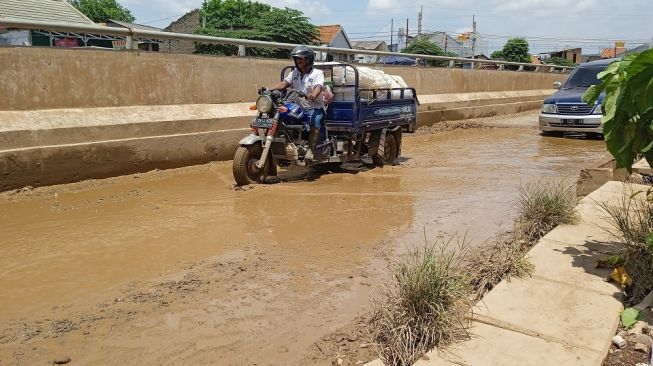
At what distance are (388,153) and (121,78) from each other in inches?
174

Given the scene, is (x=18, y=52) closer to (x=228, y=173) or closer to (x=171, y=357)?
(x=228, y=173)

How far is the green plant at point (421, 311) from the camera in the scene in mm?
2814

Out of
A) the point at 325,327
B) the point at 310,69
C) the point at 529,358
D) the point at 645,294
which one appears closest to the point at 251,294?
the point at 325,327

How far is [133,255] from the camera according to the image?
4.67 metres

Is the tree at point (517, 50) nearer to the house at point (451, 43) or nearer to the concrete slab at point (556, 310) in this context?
the house at point (451, 43)

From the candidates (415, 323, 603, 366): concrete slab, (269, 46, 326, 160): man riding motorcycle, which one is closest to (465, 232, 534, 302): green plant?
(415, 323, 603, 366): concrete slab

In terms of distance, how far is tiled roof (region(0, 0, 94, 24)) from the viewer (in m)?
18.4

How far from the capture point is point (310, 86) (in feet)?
24.5

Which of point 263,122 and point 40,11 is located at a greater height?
point 40,11

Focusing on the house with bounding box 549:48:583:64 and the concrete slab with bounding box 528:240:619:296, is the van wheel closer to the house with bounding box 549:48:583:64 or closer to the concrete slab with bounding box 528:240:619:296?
the concrete slab with bounding box 528:240:619:296

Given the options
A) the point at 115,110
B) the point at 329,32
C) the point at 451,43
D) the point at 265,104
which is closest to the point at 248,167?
the point at 265,104

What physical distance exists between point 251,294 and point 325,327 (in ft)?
2.33

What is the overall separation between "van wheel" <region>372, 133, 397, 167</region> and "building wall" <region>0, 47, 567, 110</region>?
2.40 m

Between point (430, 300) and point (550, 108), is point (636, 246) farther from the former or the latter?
point (550, 108)
